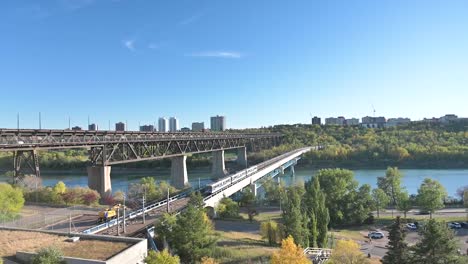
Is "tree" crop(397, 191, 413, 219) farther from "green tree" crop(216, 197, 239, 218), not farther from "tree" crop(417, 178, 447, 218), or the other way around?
"green tree" crop(216, 197, 239, 218)

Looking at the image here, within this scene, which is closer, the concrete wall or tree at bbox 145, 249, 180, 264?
the concrete wall

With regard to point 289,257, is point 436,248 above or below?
above

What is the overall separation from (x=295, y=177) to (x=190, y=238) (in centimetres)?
7438

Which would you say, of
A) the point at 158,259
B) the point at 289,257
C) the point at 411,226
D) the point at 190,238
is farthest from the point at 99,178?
the point at 411,226

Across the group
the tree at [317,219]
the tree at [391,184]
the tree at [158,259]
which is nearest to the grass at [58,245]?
the tree at [158,259]

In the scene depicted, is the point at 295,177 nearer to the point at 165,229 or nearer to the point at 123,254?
the point at 165,229

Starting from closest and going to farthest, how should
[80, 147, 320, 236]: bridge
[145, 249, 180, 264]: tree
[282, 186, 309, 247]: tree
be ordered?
[145, 249, 180, 264]: tree
[80, 147, 320, 236]: bridge
[282, 186, 309, 247]: tree

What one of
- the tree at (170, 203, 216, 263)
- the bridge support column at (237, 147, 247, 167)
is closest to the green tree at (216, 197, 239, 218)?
the tree at (170, 203, 216, 263)

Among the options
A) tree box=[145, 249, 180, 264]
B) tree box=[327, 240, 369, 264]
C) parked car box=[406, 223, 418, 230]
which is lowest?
parked car box=[406, 223, 418, 230]

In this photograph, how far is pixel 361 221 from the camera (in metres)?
44.3

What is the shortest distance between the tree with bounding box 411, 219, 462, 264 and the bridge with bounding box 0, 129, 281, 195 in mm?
25295

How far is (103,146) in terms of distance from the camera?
38.6 m

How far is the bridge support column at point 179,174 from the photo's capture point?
2286 inches

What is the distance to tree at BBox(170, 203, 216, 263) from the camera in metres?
24.1
